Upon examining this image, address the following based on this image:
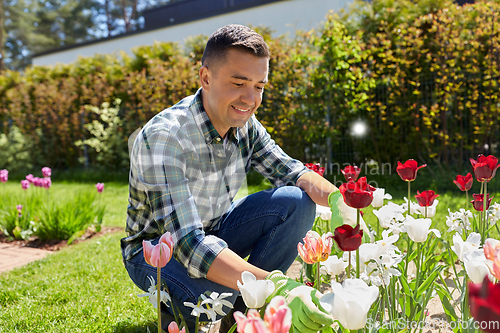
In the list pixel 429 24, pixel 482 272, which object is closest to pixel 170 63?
pixel 429 24

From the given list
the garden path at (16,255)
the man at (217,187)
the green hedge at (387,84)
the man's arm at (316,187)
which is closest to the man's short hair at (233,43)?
the man at (217,187)

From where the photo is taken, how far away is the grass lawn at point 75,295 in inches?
75.0

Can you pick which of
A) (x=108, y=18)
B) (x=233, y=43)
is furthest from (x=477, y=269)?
(x=108, y=18)

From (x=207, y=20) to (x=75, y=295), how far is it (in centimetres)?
1017

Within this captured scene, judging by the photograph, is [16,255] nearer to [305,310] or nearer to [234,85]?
[234,85]

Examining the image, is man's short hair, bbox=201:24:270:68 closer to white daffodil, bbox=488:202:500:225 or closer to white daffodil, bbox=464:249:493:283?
white daffodil, bbox=464:249:493:283

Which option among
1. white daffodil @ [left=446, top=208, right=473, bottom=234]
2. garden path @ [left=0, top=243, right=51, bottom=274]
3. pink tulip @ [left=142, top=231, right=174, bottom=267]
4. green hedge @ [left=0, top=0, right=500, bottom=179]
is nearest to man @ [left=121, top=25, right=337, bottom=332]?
pink tulip @ [left=142, top=231, right=174, bottom=267]

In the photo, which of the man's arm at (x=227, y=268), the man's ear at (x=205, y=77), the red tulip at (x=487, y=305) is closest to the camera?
the red tulip at (x=487, y=305)

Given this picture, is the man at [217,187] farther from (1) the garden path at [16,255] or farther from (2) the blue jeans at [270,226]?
(1) the garden path at [16,255]

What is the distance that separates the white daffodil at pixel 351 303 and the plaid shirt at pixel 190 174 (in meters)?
0.60

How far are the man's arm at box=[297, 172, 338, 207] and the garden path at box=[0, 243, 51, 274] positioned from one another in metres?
2.39

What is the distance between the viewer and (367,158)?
604 cm

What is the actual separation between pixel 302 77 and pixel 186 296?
4789 millimetres

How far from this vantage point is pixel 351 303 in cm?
72
